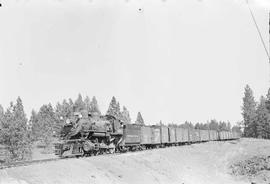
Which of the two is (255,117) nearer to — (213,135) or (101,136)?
(213,135)

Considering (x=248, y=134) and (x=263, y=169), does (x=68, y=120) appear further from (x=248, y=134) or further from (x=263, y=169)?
(x=248, y=134)

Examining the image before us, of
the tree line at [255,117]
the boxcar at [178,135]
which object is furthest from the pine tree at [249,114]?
the boxcar at [178,135]

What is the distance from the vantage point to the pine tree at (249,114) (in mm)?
107512

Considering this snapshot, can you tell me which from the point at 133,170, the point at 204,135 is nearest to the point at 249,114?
the point at 204,135

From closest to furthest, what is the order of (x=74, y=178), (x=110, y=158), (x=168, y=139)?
(x=74, y=178) → (x=110, y=158) → (x=168, y=139)

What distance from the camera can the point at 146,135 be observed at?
36.2 metres

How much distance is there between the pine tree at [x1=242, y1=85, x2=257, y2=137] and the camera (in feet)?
353

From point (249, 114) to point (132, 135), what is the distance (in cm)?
9242

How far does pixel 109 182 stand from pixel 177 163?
1188 cm

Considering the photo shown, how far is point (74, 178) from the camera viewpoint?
16594 millimetres

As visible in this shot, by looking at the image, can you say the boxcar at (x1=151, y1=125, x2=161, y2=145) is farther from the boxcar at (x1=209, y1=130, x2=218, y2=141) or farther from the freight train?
the boxcar at (x1=209, y1=130, x2=218, y2=141)

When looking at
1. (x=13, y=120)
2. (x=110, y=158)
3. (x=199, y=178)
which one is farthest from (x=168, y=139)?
(x=13, y=120)

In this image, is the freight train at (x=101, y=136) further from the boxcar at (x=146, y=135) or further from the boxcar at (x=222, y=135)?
the boxcar at (x=222, y=135)

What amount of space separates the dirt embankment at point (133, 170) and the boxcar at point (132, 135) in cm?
286
